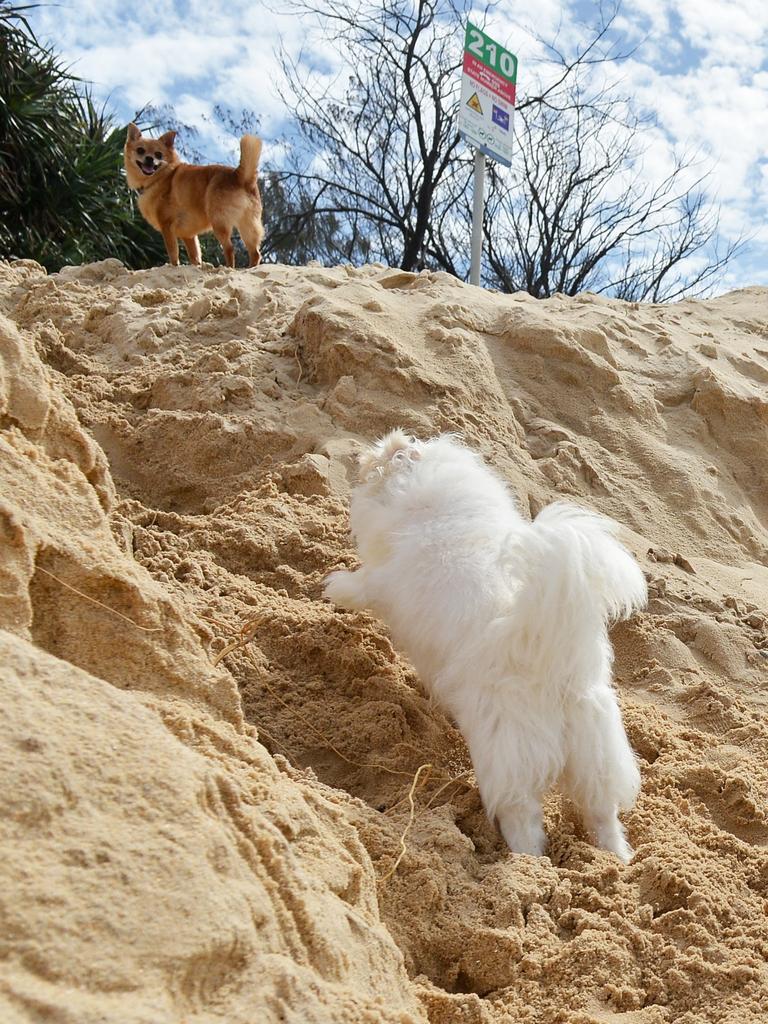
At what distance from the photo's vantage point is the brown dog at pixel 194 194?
28.5 ft

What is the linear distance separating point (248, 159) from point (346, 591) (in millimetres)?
6083

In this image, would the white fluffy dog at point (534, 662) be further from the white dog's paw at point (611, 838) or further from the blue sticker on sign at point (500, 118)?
the blue sticker on sign at point (500, 118)

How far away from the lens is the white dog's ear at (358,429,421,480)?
4152 mm

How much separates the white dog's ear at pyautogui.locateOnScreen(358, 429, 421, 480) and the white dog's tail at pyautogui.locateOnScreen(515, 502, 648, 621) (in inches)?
49.1

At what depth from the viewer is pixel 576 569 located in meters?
2.82

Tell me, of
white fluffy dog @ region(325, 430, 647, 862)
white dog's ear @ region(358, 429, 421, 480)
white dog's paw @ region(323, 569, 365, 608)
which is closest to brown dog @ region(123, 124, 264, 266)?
white dog's ear @ region(358, 429, 421, 480)

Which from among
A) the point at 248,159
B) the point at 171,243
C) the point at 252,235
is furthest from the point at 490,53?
the point at 171,243

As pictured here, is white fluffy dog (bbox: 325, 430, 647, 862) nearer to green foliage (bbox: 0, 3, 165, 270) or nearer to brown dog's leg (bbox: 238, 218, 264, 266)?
brown dog's leg (bbox: 238, 218, 264, 266)

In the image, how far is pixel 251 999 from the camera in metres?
1.57

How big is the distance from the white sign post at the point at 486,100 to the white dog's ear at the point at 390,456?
14.8 ft

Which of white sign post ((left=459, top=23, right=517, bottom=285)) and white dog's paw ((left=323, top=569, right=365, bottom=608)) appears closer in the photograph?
white dog's paw ((left=323, top=569, right=365, bottom=608))

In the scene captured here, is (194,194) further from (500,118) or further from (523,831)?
(523,831)

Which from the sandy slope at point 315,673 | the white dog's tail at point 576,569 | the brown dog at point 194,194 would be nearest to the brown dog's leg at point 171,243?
the brown dog at point 194,194

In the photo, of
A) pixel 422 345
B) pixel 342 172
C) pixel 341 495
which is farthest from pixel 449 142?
pixel 341 495
